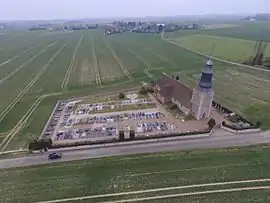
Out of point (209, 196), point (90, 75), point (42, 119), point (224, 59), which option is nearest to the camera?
point (209, 196)

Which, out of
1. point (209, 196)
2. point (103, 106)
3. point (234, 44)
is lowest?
point (234, 44)

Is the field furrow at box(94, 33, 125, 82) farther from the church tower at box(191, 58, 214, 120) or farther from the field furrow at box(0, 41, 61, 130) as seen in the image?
the church tower at box(191, 58, 214, 120)

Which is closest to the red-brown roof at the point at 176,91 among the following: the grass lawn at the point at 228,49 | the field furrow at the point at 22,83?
the field furrow at the point at 22,83

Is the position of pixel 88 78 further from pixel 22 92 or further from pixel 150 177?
pixel 150 177

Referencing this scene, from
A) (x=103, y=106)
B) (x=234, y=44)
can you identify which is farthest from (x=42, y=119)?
(x=234, y=44)

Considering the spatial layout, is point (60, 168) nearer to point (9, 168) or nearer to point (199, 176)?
point (9, 168)

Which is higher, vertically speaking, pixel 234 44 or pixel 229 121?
pixel 229 121

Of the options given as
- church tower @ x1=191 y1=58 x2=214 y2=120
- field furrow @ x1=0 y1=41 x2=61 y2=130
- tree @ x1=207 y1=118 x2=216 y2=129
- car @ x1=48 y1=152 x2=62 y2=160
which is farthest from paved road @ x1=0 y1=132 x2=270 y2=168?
field furrow @ x1=0 y1=41 x2=61 y2=130

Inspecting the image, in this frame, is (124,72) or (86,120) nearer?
(86,120)
